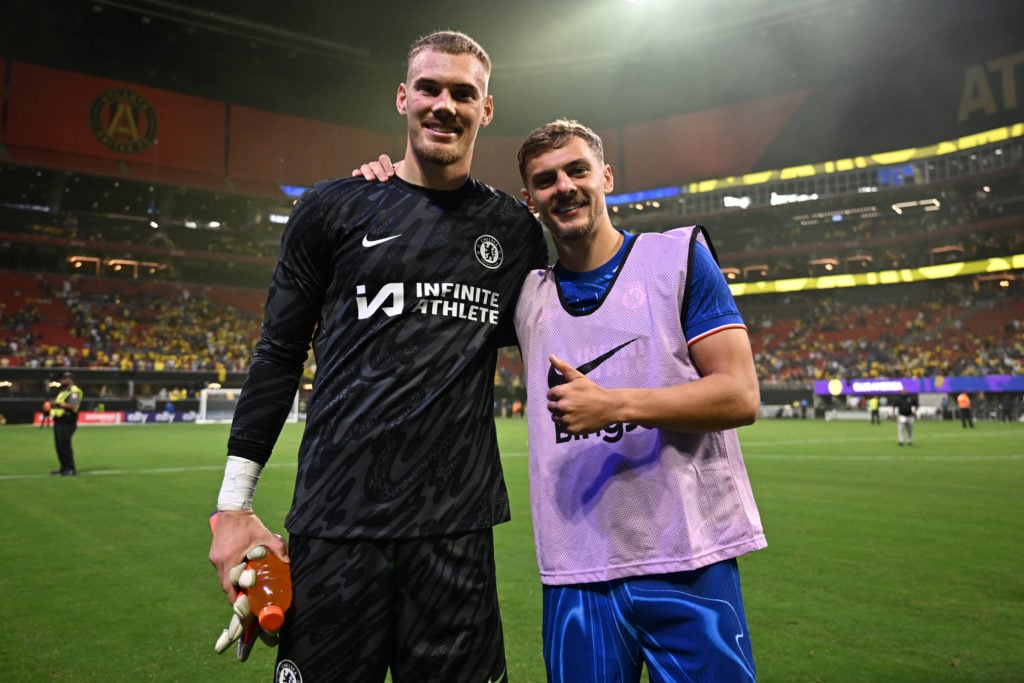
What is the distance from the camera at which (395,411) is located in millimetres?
2369

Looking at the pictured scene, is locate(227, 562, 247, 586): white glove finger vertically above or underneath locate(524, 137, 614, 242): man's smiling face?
underneath

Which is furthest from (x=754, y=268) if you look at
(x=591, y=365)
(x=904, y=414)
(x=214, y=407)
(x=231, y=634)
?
(x=231, y=634)

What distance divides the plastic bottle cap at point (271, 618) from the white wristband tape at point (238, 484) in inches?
13.3

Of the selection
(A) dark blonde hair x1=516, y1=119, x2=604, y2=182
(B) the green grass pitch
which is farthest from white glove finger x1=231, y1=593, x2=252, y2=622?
(B) the green grass pitch

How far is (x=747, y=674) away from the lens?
2094mm

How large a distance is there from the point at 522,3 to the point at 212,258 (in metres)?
31.3

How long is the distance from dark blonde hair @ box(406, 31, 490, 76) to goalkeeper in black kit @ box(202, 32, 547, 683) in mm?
10

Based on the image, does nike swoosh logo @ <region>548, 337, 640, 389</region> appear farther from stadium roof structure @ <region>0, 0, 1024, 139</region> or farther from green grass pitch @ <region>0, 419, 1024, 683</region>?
stadium roof structure @ <region>0, 0, 1024, 139</region>

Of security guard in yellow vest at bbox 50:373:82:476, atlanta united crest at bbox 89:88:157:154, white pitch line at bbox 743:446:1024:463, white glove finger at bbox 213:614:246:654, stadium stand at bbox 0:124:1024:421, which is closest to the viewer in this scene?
white glove finger at bbox 213:614:246:654

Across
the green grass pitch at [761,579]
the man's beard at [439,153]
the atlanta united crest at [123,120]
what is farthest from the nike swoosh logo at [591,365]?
the atlanta united crest at [123,120]

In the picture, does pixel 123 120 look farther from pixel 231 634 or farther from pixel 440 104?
pixel 231 634

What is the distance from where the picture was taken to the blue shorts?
82.6 inches

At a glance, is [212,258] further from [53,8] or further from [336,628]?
[336,628]

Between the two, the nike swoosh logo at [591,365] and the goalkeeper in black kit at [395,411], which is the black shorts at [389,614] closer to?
the goalkeeper in black kit at [395,411]
